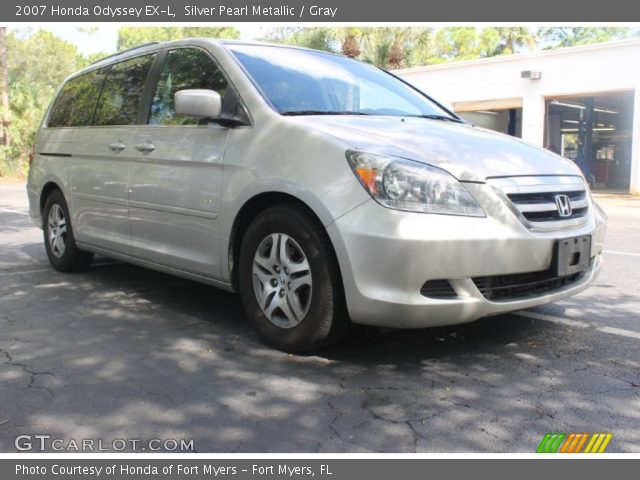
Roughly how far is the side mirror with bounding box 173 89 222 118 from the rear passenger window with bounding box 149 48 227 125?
0.79 feet

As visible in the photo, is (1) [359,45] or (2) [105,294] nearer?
(2) [105,294]

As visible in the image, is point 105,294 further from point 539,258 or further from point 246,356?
point 539,258

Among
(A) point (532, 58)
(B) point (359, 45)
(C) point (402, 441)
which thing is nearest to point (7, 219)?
(C) point (402, 441)

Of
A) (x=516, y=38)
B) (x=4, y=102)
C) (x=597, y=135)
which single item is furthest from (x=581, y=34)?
(x=4, y=102)

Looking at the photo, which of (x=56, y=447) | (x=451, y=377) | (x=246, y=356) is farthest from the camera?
(x=246, y=356)

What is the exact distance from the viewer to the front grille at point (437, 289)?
3072 millimetres

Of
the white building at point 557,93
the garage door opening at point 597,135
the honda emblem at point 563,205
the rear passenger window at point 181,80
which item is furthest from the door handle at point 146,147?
the garage door opening at point 597,135

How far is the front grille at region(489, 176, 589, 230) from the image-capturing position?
10.5ft

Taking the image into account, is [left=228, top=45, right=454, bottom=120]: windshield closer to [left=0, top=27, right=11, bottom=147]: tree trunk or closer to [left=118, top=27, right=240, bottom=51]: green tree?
[left=0, top=27, right=11, bottom=147]: tree trunk

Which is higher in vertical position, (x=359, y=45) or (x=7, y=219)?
(x=359, y=45)

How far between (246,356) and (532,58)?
18.5 meters

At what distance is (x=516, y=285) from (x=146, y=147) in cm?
262

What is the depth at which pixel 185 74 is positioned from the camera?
436 centimetres

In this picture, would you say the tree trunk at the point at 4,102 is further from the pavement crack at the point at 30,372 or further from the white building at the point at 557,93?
the pavement crack at the point at 30,372
